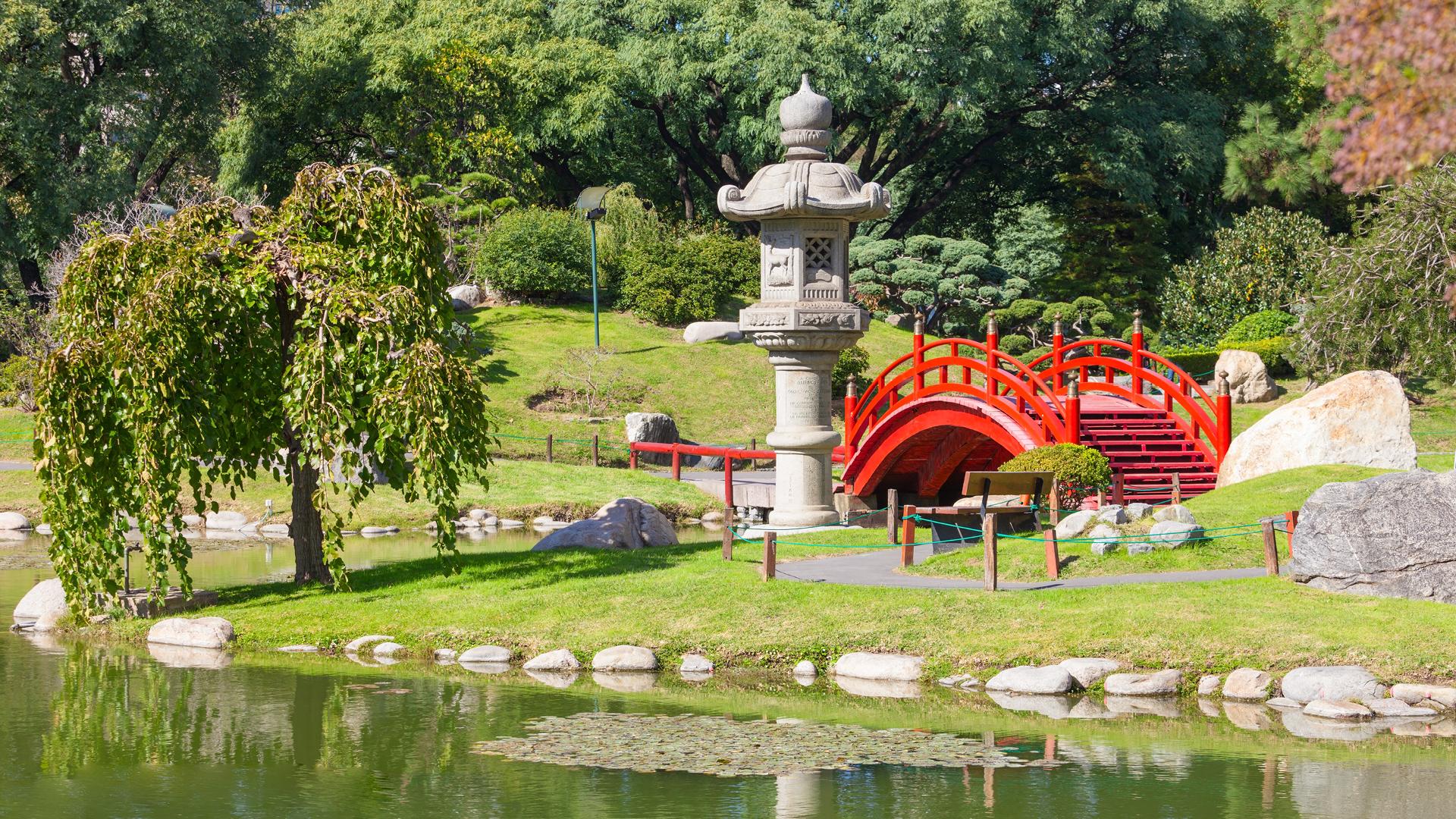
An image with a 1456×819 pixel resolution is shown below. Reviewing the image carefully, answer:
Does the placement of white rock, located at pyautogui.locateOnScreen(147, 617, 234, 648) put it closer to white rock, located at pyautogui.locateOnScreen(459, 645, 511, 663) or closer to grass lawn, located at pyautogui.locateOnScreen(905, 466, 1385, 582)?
white rock, located at pyautogui.locateOnScreen(459, 645, 511, 663)

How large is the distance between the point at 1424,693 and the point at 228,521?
74.4 ft

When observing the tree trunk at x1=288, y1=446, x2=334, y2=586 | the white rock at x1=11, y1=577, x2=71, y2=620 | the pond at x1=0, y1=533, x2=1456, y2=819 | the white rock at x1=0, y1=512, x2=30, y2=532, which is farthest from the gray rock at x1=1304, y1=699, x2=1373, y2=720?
the white rock at x1=0, y1=512, x2=30, y2=532

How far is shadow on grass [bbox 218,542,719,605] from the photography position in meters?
18.5

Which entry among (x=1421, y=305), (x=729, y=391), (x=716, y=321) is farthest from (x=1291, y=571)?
(x=716, y=321)

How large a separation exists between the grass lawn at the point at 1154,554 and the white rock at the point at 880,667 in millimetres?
2846

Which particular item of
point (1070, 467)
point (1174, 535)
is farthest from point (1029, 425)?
point (1174, 535)

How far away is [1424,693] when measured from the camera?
13281 mm

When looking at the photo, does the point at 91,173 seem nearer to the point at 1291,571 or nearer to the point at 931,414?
the point at 931,414

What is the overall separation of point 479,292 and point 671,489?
18618mm

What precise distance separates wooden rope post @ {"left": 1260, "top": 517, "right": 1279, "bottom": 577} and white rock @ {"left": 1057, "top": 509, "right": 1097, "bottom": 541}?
251 cm

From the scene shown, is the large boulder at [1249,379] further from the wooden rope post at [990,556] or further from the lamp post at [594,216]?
the wooden rope post at [990,556]

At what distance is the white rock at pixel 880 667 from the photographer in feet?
48.8

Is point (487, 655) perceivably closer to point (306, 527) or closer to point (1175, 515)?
point (306, 527)

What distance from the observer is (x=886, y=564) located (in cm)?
1950
